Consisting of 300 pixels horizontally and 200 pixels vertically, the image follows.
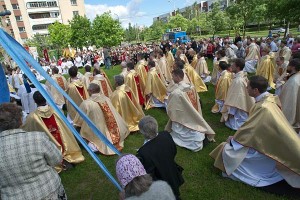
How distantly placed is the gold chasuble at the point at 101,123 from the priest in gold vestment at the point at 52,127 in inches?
24.1

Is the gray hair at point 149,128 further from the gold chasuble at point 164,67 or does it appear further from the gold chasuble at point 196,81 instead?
the gold chasuble at point 164,67

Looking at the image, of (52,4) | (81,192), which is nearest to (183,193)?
(81,192)

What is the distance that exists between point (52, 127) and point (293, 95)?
217 inches

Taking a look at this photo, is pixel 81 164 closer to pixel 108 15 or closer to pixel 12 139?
pixel 12 139

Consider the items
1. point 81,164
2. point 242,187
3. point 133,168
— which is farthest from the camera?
point 81,164

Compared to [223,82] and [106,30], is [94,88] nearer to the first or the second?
[223,82]

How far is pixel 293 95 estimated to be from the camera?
19.7ft

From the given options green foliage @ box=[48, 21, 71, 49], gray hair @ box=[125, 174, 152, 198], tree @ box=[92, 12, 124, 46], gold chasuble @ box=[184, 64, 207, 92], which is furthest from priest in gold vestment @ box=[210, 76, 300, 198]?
green foliage @ box=[48, 21, 71, 49]

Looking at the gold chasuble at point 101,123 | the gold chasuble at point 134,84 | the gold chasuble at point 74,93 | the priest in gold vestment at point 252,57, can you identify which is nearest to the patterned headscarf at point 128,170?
the gold chasuble at point 101,123

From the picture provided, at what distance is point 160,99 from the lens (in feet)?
32.6

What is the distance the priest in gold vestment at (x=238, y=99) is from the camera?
6844 millimetres

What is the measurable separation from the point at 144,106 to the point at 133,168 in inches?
313

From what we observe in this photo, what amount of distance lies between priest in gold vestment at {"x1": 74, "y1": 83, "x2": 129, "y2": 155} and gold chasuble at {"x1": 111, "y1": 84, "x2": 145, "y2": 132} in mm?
802

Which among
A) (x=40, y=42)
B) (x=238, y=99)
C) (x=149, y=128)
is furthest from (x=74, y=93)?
(x=40, y=42)
